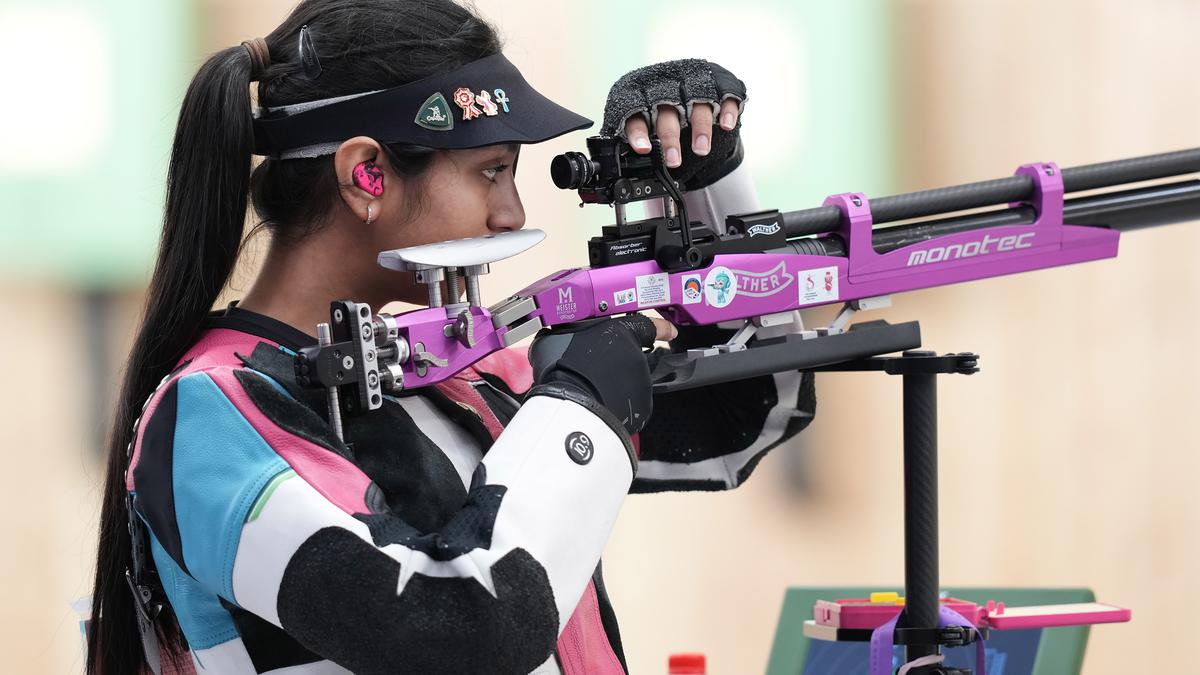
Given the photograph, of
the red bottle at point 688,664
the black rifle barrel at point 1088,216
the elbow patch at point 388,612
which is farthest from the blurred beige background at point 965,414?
the elbow patch at point 388,612

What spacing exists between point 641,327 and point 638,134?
0.17 metres

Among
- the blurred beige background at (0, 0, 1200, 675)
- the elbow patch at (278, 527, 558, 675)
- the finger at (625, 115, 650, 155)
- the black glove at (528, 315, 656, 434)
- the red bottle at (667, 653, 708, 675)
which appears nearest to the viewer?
the elbow patch at (278, 527, 558, 675)

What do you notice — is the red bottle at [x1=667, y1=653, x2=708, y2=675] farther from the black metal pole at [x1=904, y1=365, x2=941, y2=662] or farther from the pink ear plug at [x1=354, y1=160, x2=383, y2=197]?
the pink ear plug at [x1=354, y1=160, x2=383, y2=197]

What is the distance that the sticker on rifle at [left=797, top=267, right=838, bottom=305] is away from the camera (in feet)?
3.43

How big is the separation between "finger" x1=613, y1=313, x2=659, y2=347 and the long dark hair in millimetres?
206

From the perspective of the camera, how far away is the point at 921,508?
3.45 ft

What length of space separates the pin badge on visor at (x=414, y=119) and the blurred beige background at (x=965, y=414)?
1078 mm

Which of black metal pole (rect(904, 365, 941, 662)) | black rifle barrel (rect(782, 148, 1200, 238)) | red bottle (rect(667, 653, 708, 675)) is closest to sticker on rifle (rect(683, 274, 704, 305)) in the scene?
black rifle barrel (rect(782, 148, 1200, 238))

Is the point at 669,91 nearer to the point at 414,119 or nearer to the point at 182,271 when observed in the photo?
the point at 414,119

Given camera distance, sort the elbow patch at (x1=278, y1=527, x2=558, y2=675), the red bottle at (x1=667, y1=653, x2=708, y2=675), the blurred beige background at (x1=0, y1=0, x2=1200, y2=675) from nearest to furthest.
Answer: the elbow patch at (x1=278, y1=527, x2=558, y2=675), the red bottle at (x1=667, y1=653, x2=708, y2=675), the blurred beige background at (x1=0, y1=0, x2=1200, y2=675)

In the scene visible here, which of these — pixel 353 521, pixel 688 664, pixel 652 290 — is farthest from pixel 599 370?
pixel 688 664

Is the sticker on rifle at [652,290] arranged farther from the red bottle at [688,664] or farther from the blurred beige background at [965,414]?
the blurred beige background at [965,414]

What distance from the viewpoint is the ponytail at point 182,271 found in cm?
92

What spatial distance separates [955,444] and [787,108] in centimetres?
69
